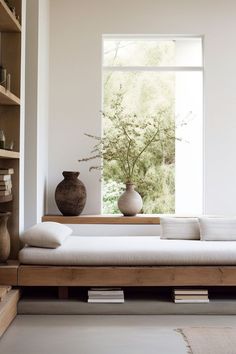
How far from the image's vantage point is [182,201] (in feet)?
21.0

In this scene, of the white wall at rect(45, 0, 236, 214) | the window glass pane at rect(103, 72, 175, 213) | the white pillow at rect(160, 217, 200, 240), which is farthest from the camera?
the window glass pane at rect(103, 72, 175, 213)

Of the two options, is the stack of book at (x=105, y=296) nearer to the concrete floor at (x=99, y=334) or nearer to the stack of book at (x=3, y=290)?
the concrete floor at (x=99, y=334)

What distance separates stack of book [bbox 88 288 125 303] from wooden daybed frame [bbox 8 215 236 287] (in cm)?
7

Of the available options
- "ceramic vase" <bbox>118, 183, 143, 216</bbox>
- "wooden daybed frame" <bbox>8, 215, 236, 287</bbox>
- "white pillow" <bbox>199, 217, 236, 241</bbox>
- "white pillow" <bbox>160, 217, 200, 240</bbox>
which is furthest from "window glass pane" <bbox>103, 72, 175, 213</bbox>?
"wooden daybed frame" <bbox>8, 215, 236, 287</bbox>

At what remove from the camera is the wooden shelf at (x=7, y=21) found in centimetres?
418

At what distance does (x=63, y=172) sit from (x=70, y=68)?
129 cm

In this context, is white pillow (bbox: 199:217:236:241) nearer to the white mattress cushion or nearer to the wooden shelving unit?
the white mattress cushion

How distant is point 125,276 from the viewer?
451 cm

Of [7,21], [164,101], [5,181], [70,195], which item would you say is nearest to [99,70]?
[164,101]

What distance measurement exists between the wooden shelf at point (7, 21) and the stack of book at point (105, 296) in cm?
236

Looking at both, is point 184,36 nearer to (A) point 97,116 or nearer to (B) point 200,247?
(A) point 97,116

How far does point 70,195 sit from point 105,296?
1542 millimetres

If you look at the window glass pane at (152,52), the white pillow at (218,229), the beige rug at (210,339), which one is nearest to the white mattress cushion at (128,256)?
the white pillow at (218,229)

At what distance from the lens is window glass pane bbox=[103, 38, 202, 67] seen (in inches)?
252
